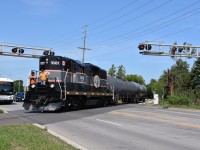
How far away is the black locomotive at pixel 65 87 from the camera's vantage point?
2558cm

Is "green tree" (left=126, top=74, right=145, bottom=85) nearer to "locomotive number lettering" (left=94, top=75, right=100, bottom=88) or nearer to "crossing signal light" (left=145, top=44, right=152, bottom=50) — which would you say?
"crossing signal light" (left=145, top=44, right=152, bottom=50)

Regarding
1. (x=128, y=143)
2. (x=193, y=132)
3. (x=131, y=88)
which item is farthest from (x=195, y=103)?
(x=128, y=143)

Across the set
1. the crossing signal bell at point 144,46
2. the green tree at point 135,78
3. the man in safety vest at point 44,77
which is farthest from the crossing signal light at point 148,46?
the green tree at point 135,78

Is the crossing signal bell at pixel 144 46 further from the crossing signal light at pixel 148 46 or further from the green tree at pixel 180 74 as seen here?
the green tree at pixel 180 74

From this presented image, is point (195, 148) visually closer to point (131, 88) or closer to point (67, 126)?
point (67, 126)

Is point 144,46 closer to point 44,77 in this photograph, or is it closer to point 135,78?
point 44,77

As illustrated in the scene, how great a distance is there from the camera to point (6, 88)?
40.9 m

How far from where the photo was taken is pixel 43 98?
83.8ft

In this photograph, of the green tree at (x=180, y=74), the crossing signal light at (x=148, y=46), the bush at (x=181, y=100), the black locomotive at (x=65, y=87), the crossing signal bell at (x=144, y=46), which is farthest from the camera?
the green tree at (x=180, y=74)

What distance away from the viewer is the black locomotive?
25.6 meters

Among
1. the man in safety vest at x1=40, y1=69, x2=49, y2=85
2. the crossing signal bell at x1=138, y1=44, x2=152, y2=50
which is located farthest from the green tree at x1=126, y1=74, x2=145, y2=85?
the man in safety vest at x1=40, y1=69, x2=49, y2=85

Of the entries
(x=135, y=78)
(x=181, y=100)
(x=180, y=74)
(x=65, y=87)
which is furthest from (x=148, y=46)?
(x=135, y=78)

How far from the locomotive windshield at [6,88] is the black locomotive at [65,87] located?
11597mm

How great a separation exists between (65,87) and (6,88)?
16.8m
